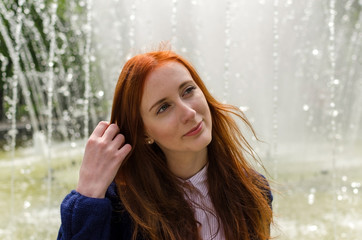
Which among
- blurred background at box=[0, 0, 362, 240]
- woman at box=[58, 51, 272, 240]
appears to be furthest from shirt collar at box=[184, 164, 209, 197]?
blurred background at box=[0, 0, 362, 240]

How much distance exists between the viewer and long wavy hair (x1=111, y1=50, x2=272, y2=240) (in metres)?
1.24

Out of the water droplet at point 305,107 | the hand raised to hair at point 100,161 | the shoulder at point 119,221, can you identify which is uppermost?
the hand raised to hair at point 100,161

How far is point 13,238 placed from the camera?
403cm

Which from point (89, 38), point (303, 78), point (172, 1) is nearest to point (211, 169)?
point (172, 1)

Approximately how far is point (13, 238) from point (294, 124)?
638 centimetres

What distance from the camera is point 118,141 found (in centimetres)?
122

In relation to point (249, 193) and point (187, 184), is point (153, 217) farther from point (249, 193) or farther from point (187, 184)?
point (249, 193)

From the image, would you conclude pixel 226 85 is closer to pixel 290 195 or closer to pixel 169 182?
pixel 290 195

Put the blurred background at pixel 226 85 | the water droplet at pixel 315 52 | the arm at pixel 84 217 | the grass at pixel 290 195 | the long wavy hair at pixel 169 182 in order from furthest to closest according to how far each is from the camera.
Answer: the water droplet at pixel 315 52, the blurred background at pixel 226 85, the grass at pixel 290 195, the long wavy hair at pixel 169 182, the arm at pixel 84 217

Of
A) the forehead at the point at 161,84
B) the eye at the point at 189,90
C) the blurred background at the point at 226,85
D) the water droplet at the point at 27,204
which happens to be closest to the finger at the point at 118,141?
the forehead at the point at 161,84

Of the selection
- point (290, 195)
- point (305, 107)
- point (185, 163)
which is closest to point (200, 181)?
point (185, 163)

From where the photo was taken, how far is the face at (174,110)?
1.22m

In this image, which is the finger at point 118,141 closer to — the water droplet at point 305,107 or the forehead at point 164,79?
the forehead at point 164,79

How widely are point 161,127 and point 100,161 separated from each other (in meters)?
0.19
